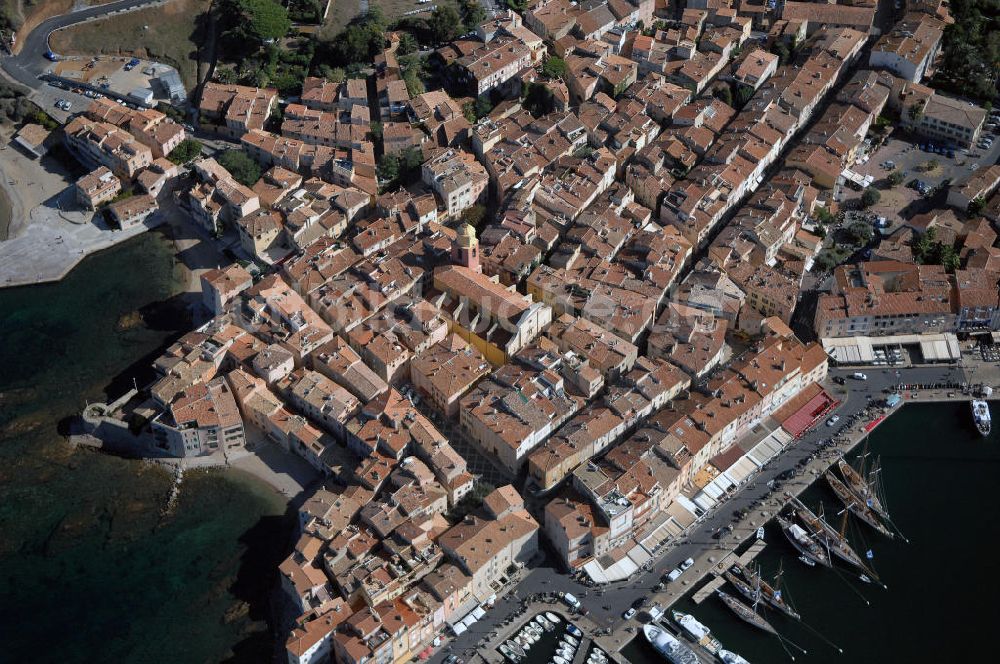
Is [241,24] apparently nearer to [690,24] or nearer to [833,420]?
[690,24]

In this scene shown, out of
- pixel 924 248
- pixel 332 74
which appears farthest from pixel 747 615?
pixel 332 74

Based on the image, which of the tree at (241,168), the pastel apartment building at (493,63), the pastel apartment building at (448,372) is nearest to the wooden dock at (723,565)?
the pastel apartment building at (448,372)

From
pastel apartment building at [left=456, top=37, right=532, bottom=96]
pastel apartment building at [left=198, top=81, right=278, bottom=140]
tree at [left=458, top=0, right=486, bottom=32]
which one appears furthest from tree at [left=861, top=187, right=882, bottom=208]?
pastel apartment building at [left=198, top=81, right=278, bottom=140]

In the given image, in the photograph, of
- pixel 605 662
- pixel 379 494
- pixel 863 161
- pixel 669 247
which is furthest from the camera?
pixel 863 161

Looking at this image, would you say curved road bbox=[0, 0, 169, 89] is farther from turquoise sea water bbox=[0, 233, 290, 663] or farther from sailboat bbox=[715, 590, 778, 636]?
sailboat bbox=[715, 590, 778, 636]

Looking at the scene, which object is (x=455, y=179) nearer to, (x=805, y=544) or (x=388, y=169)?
(x=388, y=169)

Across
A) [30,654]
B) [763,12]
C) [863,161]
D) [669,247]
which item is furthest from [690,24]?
[30,654]
